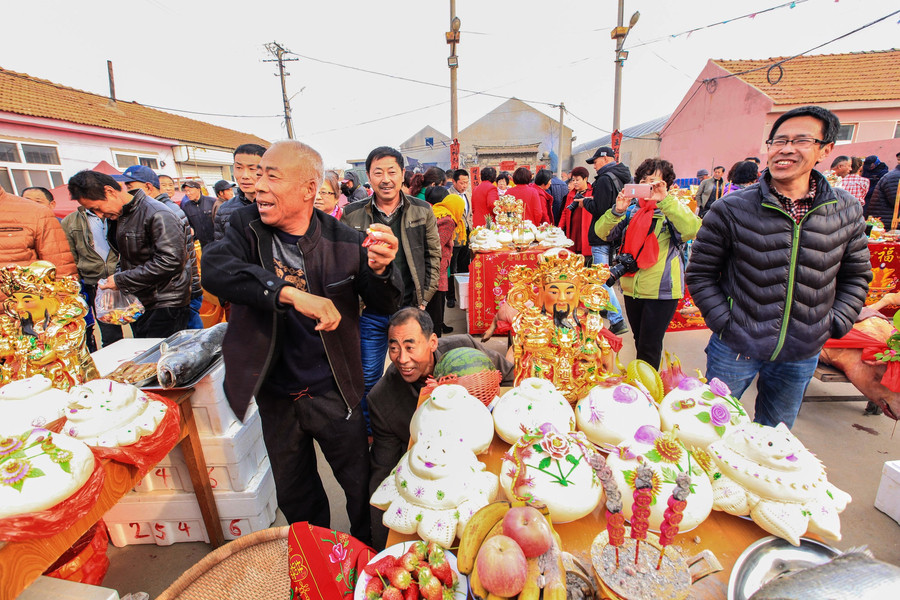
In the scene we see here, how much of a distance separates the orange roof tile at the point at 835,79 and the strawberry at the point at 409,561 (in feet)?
46.7

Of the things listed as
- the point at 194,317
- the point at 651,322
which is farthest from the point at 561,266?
the point at 194,317

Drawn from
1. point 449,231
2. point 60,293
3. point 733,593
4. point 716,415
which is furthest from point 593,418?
point 449,231

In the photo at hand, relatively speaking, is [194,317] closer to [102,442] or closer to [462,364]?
[102,442]

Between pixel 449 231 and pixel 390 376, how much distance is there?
278 centimetres

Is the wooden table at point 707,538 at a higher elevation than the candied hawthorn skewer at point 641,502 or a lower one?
lower

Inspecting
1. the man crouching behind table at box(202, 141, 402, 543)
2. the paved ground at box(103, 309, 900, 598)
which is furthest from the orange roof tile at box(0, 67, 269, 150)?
the man crouching behind table at box(202, 141, 402, 543)

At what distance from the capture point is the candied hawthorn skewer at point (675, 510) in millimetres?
790

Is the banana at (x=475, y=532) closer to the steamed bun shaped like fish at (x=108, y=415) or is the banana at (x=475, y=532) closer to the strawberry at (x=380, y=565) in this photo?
the strawberry at (x=380, y=565)

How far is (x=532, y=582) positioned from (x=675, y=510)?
335 mm

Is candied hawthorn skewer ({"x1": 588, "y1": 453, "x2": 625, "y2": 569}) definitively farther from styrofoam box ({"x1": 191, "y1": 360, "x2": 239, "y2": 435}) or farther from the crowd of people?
styrofoam box ({"x1": 191, "y1": 360, "x2": 239, "y2": 435})

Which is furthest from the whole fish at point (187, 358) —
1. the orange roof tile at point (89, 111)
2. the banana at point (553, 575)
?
the orange roof tile at point (89, 111)

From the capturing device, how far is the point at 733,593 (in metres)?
0.87

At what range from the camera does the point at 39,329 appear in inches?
65.4

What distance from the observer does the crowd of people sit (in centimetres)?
136
